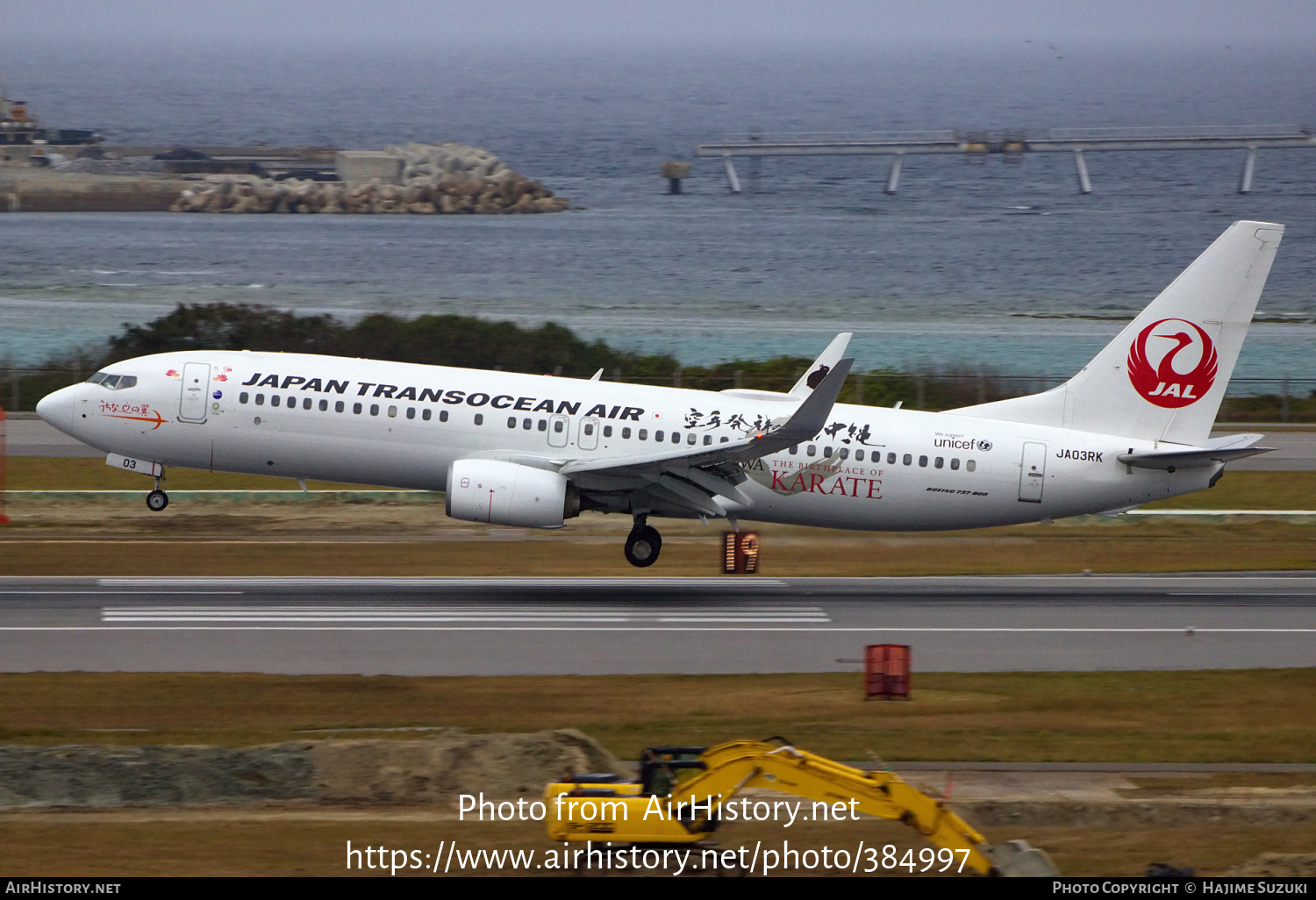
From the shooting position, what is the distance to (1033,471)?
102 feet

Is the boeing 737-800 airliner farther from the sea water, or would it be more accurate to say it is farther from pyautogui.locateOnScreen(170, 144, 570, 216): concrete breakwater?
pyautogui.locateOnScreen(170, 144, 570, 216): concrete breakwater

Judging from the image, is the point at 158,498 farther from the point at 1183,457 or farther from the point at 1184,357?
the point at 1184,357

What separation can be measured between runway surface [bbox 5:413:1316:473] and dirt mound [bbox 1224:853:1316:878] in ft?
119

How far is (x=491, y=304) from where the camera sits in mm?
119438

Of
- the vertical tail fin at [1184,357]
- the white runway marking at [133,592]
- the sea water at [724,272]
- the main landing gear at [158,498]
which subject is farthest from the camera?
the sea water at [724,272]

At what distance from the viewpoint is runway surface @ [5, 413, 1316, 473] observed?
155 ft

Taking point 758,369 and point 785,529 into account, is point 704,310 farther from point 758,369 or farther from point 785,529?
point 785,529

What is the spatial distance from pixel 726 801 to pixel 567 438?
17.4 m

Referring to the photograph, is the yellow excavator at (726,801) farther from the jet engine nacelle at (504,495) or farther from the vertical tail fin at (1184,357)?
the vertical tail fin at (1184,357)

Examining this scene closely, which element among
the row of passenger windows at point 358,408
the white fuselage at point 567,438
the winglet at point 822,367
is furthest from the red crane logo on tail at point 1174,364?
the row of passenger windows at point 358,408

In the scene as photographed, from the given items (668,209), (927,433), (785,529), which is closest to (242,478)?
(785,529)

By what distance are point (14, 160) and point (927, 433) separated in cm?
18179

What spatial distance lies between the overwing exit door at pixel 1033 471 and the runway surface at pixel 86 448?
1919 cm

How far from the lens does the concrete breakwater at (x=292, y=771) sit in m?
15.8
